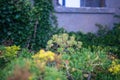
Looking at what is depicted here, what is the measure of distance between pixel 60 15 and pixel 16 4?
230 cm

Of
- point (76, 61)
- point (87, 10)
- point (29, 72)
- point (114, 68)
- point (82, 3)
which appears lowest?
point (114, 68)

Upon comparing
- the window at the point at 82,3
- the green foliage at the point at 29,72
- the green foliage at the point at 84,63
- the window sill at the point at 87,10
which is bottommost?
the green foliage at the point at 84,63

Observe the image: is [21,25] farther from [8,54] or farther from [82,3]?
[82,3]

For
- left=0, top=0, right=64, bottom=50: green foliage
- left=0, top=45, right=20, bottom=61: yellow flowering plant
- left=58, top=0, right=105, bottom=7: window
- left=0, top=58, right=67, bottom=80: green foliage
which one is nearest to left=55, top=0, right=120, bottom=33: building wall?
left=58, top=0, right=105, bottom=7: window

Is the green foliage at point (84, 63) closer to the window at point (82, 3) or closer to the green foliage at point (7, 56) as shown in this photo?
the green foliage at point (7, 56)

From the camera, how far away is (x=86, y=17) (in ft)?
33.5

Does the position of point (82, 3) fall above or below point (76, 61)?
above

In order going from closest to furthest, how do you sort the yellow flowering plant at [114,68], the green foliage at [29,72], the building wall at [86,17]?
1. the green foliage at [29,72]
2. the yellow flowering plant at [114,68]
3. the building wall at [86,17]

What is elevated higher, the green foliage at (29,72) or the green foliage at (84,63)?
the green foliage at (29,72)

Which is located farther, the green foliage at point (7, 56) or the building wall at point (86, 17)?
the building wall at point (86, 17)

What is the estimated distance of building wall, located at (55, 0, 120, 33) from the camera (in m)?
9.84

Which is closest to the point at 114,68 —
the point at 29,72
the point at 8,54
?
the point at 8,54

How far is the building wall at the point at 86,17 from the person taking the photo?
388 inches

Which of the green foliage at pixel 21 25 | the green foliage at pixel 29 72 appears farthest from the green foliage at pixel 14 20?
the green foliage at pixel 29 72
